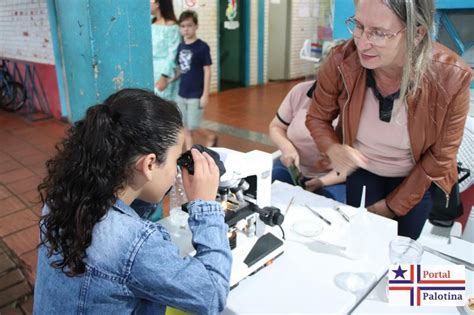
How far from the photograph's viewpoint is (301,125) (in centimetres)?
203

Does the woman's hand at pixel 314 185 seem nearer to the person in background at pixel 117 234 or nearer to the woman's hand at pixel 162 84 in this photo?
the person in background at pixel 117 234

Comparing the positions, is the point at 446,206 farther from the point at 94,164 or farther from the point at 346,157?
the point at 94,164

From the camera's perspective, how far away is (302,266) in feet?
3.70

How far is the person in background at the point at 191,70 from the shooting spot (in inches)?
138

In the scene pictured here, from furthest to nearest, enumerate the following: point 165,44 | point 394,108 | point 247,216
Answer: point 165,44 → point 394,108 → point 247,216

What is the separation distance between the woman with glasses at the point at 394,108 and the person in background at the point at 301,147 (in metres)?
0.31

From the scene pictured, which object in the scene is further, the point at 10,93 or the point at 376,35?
the point at 10,93

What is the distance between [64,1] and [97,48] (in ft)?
0.93

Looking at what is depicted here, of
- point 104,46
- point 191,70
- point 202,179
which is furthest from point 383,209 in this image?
point 191,70

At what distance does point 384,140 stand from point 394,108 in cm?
14

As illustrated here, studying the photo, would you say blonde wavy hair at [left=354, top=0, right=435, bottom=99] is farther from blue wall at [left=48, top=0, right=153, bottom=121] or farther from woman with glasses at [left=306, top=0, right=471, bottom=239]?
blue wall at [left=48, top=0, right=153, bottom=121]

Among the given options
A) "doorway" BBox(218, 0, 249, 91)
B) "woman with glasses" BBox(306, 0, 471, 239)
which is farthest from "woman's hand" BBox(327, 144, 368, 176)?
"doorway" BBox(218, 0, 249, 91)

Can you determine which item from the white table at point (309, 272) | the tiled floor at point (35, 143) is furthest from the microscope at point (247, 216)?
the tiled floor at point (35, 143)

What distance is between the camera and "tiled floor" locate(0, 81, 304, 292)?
2629mm
